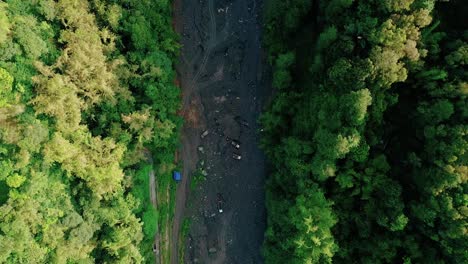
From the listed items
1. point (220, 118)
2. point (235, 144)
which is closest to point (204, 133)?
point (220, 118)

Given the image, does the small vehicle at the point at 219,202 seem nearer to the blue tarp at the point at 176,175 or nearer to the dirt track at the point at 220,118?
the dirt track at the point at 220,118

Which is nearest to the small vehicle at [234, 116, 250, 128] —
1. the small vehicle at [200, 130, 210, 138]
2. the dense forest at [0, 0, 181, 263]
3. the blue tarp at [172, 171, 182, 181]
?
the small vehicle at [200, 130, 210, 138]

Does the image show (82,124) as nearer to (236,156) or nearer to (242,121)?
(236,156)

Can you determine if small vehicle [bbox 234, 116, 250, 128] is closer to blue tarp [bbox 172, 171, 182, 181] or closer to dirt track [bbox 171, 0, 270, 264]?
dirt track [bbox 171, 0, 270, 264]

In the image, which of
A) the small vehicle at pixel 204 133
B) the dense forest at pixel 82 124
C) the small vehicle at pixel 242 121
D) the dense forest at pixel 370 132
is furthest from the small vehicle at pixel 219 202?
the small vehicle at pixel 242 121

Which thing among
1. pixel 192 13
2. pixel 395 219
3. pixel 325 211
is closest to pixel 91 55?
pixel 192 13
